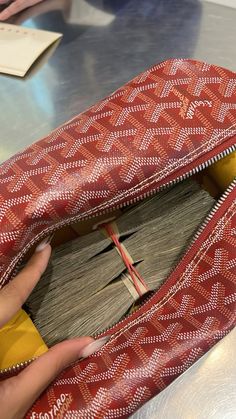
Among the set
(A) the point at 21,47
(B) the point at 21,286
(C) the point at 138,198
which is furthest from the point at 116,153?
(A) the point at 21,47

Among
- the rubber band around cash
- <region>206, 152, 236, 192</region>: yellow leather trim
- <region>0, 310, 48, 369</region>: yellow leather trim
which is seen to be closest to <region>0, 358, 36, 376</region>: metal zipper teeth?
<region>0, 310, 48, 369</region>: yellow leather trim

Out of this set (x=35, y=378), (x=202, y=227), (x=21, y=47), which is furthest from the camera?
(x=21, y=47)

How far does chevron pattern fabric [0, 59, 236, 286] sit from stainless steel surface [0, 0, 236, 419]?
0.24 meters

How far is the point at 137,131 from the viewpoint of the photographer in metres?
0.47

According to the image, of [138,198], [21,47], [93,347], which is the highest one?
[21,47]

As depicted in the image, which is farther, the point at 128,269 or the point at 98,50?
the point at 98,50

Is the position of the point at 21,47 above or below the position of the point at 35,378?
above

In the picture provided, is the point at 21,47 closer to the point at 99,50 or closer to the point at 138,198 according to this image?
the point at 99,50

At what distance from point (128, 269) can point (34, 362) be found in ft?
0.57

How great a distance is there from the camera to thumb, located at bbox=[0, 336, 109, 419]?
0.39 metres

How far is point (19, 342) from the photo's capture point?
1.46 ft

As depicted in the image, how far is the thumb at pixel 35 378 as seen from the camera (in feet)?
1.29

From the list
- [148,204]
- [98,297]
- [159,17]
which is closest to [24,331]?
[98,297]

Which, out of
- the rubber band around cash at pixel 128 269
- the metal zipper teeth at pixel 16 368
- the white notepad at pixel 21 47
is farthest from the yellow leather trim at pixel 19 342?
the white notepad at pixel 21 47
